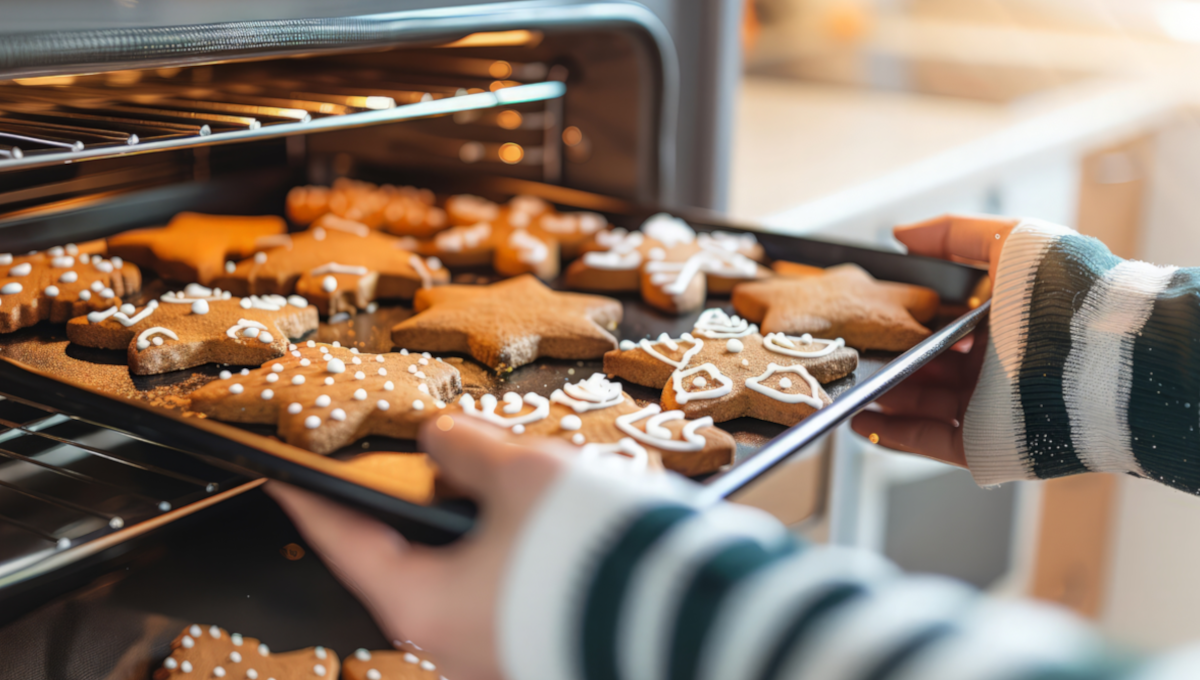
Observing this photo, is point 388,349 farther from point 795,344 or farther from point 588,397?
point 795,344

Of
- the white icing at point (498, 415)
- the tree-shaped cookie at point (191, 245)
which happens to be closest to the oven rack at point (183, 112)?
the tree-shaped cookie at point (191, 245)

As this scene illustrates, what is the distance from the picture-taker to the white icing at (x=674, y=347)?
32.0 inches

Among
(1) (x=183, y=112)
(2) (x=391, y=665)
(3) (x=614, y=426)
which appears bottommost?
(2) (x=391, y=665)

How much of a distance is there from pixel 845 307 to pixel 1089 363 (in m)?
0.23

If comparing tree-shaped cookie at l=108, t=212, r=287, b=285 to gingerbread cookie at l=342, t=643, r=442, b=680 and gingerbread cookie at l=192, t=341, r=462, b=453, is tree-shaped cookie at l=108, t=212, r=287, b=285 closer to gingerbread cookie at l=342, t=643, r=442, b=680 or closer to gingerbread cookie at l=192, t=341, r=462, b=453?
gingerbread cookie at l=192, t=341, r=462, b=453

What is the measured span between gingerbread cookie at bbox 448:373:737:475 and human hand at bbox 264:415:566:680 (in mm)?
114

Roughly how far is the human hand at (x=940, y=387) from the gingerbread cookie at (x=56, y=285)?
32.7 inches

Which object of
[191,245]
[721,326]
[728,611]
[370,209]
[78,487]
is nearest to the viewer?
[728,611]

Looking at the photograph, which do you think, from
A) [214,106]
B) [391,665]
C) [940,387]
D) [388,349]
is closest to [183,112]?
[214,106]

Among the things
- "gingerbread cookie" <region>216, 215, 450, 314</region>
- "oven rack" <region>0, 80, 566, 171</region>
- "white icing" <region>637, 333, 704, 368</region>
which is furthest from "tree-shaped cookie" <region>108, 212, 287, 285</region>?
"white icing" <region>637, 333, 704, 368</region>

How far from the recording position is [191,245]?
3.30 ft

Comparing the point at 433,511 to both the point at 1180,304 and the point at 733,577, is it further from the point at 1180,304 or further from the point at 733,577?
the point at 1180,304

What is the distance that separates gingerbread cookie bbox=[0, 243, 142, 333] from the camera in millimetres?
835

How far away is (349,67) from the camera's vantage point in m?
1.25
